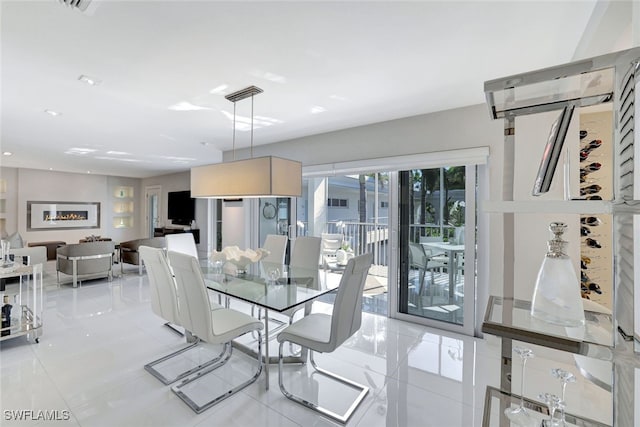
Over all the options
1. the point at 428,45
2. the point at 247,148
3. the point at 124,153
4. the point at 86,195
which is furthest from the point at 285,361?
the point at 86,195

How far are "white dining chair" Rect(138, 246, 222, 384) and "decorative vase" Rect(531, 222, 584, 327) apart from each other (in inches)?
92.0

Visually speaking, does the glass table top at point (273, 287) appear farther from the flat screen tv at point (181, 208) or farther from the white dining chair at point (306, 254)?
the flat screen tv at point (181, 208)

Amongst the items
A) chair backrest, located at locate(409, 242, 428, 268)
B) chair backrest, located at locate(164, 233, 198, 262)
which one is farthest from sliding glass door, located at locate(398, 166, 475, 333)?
chair backrest, located at locate(164, 233, 198, 262)

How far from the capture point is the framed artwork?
7.86m

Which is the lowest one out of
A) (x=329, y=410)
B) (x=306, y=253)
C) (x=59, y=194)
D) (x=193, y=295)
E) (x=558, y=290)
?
(x=329, y=410)

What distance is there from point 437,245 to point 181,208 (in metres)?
7.20

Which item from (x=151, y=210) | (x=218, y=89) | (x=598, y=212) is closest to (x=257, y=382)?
(x=598, y=212)

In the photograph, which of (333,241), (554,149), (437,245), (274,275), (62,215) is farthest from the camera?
(62,215)

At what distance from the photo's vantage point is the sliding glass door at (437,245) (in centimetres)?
317

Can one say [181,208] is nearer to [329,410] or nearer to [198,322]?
[198,322]

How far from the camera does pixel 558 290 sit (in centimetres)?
76

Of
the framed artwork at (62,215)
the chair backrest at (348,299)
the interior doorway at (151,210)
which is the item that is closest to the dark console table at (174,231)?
the interior doorway at (151,210)

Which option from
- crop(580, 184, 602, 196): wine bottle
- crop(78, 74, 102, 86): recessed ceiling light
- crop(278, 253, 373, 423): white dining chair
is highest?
crop(78, 74, 102, 86): recessed ceiling light

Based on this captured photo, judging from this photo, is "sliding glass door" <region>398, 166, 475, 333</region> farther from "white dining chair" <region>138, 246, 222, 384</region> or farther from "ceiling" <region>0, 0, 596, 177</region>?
"white dining chair" <region>138, 246, 222, 384</region>
